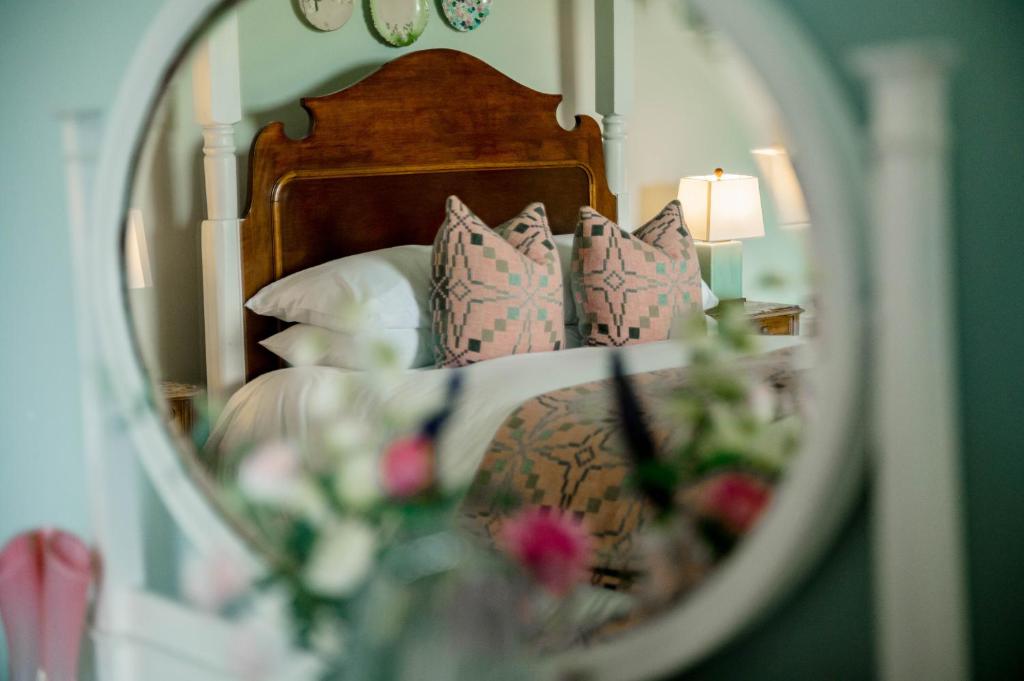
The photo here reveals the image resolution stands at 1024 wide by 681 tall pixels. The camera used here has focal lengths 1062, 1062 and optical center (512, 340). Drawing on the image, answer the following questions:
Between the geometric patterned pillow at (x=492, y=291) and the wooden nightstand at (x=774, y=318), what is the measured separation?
0.59 meters

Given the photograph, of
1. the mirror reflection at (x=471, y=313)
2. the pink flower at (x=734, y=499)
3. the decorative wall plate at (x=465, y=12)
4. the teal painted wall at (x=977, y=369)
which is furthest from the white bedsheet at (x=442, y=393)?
the decorative wall plate at (x=465, y=12)

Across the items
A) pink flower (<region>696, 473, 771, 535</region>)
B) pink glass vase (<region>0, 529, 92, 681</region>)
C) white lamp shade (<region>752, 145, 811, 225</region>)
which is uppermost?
white lamp shade (<region>752, 145, 811, 225</region>)

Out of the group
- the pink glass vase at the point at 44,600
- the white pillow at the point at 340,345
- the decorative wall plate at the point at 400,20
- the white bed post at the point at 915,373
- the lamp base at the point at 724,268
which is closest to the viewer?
the white bed post at the point at 915,373

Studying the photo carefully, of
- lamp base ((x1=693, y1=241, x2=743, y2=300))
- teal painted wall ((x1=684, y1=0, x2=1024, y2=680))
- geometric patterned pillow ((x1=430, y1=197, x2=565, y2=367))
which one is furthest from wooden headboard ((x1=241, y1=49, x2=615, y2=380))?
teal painted wall ((x1=684, y1=0, x2=1024, y2=680))

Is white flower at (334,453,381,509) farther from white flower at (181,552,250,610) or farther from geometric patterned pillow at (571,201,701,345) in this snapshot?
geometric patterned pillow at (571,201,701,345)

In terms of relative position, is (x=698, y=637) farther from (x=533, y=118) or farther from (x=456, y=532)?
(x=533, y=118)

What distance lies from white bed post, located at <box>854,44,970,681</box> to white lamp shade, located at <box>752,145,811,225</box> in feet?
0.18

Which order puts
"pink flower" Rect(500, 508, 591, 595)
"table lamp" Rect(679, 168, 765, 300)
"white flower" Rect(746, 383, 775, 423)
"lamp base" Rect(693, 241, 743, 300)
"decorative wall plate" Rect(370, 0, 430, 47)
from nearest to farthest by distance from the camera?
"white flower" Rect(746, 383, 775, 423), "pink flower" Rect(500, 508, 591, 595), "table lamp" Rect(679, 168, 765, 300), "lamp base" Rect(693, 241, 743, 300), "decorative wall plate" Rect(370, 0, 430, 47)

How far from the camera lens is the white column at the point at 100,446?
1.00 meters

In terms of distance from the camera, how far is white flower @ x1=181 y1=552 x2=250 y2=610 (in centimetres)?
95

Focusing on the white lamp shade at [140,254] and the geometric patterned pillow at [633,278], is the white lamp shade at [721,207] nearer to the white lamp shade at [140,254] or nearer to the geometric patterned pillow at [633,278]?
the geometric patterned pillow at [633,278]

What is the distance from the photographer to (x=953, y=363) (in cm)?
61

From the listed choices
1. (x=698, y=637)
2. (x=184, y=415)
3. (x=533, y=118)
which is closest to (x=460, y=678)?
(x=698, y=637)

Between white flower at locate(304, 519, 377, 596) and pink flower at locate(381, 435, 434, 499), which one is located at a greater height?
pink flower at locate(381, 435, 434, 499)
